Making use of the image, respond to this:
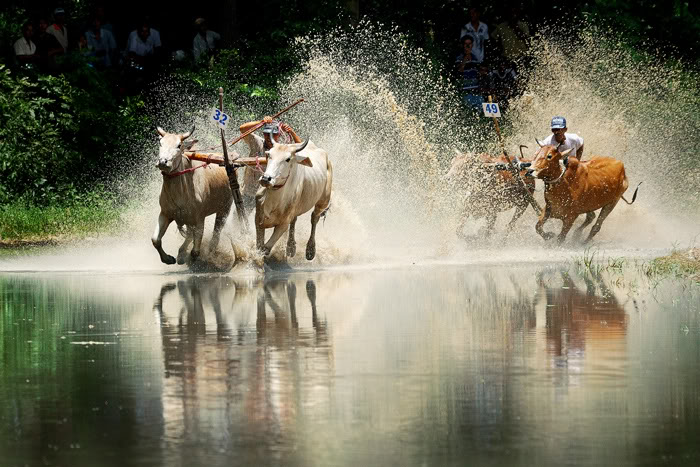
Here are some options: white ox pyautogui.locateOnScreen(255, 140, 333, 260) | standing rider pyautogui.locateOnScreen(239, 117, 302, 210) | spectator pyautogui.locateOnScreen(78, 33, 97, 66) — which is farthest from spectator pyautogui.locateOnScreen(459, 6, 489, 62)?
standing rider pyautogui.locateOnScreen(239, 117, 302, 210)

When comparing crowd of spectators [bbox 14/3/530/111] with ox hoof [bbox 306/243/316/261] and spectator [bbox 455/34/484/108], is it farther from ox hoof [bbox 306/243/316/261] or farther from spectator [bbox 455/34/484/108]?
ox hoof [bbox 306/243/316/261]

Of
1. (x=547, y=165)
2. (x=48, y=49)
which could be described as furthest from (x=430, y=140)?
(x=547, y=165)

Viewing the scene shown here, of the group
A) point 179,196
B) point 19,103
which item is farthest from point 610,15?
point 179,196

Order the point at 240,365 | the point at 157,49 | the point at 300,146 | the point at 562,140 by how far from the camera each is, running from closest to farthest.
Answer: the point at 240,365 → the point at 300,146 → the point at 562,140 → the point at 157,49

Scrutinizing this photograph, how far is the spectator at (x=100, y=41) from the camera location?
30.6 metres

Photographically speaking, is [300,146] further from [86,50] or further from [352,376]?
[86,50]

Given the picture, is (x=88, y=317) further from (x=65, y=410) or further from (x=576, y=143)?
(x=576, y=143)

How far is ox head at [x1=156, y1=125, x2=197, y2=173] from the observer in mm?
19297

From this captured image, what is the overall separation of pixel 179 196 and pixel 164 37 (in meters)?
13.3

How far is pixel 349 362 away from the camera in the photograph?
1155 centimetres

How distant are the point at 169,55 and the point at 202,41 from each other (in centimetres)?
74

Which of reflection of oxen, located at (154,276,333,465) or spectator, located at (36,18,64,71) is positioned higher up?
spectator, located at (36,18,64,71)

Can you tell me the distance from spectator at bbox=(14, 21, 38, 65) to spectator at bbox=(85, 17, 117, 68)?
1.42 m

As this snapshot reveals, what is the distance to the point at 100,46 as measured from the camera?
30.6 meters
